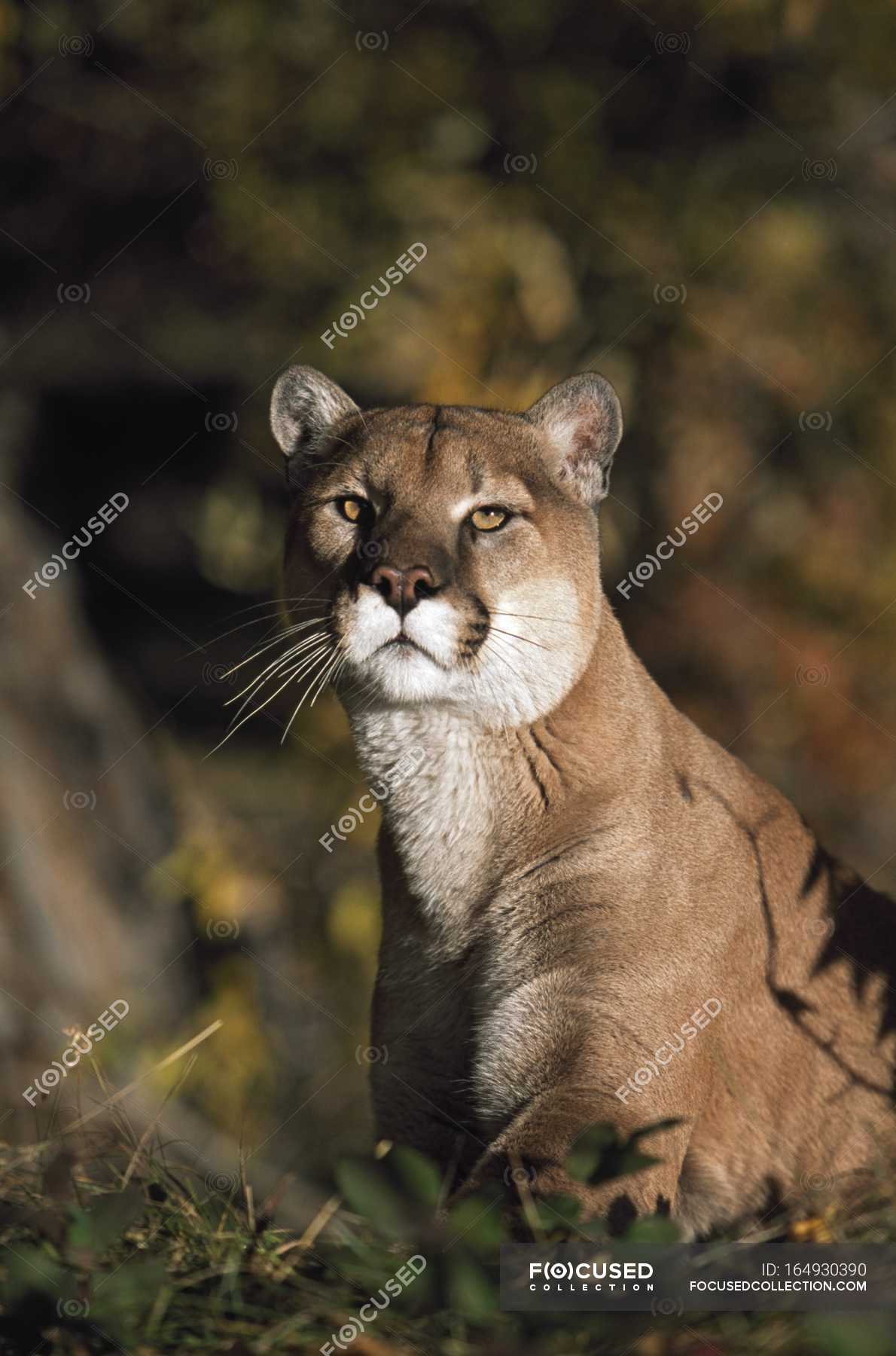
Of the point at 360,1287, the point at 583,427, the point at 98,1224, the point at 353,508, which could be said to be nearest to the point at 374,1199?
the point at 360,1287

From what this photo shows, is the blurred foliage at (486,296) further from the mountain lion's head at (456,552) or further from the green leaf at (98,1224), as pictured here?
the green leaf at (98,1224)

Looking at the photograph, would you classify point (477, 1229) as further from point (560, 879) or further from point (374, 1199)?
point (560, 879)

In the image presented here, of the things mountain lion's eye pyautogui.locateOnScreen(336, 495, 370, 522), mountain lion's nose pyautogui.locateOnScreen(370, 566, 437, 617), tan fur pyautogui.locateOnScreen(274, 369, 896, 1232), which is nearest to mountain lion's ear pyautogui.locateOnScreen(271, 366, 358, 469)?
tan fur pyautogui.locateOnScreen(274, 369, 896, 1232)

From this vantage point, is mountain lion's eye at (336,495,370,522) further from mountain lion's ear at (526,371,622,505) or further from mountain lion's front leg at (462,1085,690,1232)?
mountain lion's front leg at (462,1085,690,1232)

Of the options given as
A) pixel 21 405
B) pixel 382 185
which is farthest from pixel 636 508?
pixel 21 405

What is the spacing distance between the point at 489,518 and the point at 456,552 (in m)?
0.26

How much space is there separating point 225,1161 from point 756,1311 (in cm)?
475

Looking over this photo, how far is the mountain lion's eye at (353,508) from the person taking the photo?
5.20 m

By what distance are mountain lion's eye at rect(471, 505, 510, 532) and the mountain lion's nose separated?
449mm

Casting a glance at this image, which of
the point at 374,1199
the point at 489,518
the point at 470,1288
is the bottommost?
the point at 374,1199

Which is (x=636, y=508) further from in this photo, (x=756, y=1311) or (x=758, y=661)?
(x=756, y=1311)

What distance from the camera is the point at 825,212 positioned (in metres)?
8.17

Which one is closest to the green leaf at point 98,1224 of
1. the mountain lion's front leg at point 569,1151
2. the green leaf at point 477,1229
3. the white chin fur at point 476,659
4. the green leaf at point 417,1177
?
the green leaf at point 417,1177

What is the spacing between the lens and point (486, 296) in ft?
26.5
